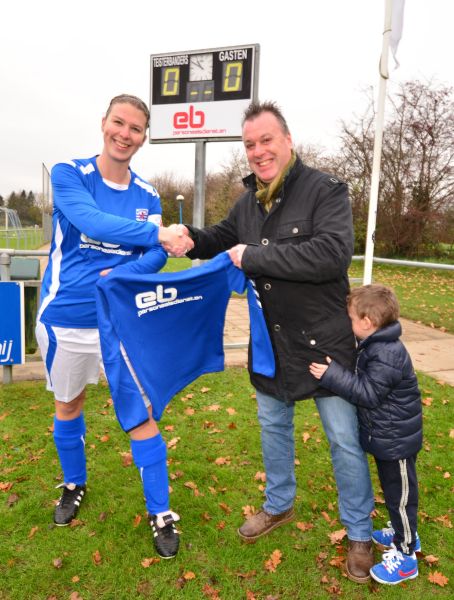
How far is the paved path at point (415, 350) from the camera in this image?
579 centimetres

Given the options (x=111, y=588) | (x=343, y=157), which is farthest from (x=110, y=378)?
(x=343, y=157)

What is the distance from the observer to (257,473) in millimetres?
3615

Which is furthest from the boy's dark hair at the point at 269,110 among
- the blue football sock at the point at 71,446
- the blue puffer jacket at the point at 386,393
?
the blue football sock at the point at 71,446

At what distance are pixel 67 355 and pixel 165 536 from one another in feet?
3.95

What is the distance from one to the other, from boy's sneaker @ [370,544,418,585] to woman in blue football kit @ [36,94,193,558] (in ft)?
3.77

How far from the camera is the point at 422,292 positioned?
13297mm

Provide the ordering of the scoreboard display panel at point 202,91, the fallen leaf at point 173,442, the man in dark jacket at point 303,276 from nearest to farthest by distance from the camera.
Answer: the man in dark jacket at point 303,276 < the fallen leaf at point 173,442 < the scoreboard display panel at point 202,91

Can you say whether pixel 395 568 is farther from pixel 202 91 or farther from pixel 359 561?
pixel 202 91

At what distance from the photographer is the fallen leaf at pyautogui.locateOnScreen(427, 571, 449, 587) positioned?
256 centimetres

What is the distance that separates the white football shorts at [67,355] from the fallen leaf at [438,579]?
2253 mm

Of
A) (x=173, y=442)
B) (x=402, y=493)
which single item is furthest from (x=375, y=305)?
(x=173, y=442)

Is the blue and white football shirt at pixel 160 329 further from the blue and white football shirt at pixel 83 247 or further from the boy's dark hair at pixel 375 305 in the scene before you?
the boy's dark hair at pixel 375 305

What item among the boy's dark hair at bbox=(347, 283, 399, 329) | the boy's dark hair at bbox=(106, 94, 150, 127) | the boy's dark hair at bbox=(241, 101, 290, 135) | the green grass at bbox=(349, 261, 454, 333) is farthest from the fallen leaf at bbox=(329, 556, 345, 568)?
the green grass at bbox=(349, 261, 454, 333)

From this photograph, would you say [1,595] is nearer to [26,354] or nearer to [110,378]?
[110,378]
